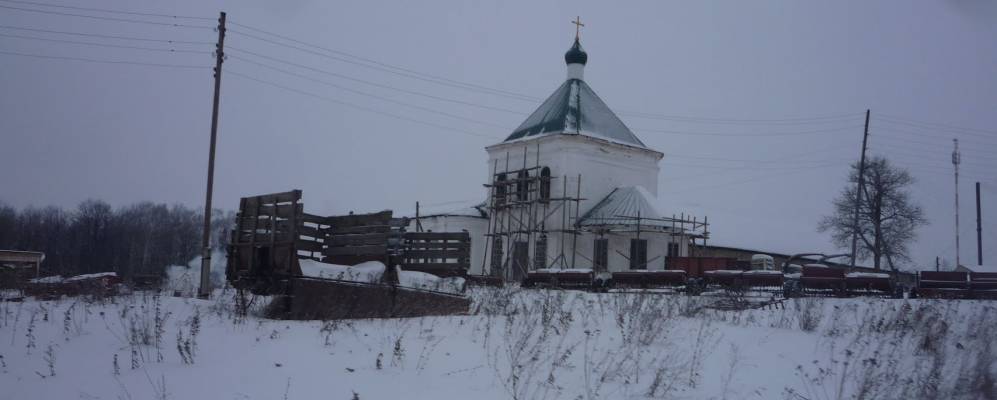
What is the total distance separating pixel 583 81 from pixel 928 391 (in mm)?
33928

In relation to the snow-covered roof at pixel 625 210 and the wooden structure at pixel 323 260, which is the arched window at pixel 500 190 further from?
the wooden structure at pixel 323 260

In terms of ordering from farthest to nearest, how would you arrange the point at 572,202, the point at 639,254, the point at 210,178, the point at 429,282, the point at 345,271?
the point at 572,202 < the point at 639,254 < the point at 210,178 < the point at 429,282 < the point at 345,271

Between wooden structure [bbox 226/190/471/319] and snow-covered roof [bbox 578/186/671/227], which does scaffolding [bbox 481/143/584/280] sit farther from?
wooden structure [bbox 226/190/471/319]

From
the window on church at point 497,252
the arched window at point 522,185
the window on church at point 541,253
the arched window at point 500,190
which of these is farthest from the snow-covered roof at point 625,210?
the window on church at point 497,252

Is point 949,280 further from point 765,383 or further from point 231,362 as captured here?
point 231,362

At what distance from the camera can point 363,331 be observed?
994 cm

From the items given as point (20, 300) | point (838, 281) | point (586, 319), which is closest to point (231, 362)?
point (586, 319)

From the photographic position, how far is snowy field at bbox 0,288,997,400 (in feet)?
23.5

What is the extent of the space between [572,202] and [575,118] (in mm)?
4396

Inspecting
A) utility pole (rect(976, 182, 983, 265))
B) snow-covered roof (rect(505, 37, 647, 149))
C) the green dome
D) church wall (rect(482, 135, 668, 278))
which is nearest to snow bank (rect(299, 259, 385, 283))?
church wall (rect(482, 135, 668, 278))

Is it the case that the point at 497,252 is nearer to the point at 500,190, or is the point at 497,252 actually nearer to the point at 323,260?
the point at 500,190

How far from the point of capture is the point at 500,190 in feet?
124

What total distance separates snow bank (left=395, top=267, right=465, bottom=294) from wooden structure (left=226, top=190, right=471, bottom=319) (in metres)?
0.28

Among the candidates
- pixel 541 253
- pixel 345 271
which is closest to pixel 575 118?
pixel 541 253
